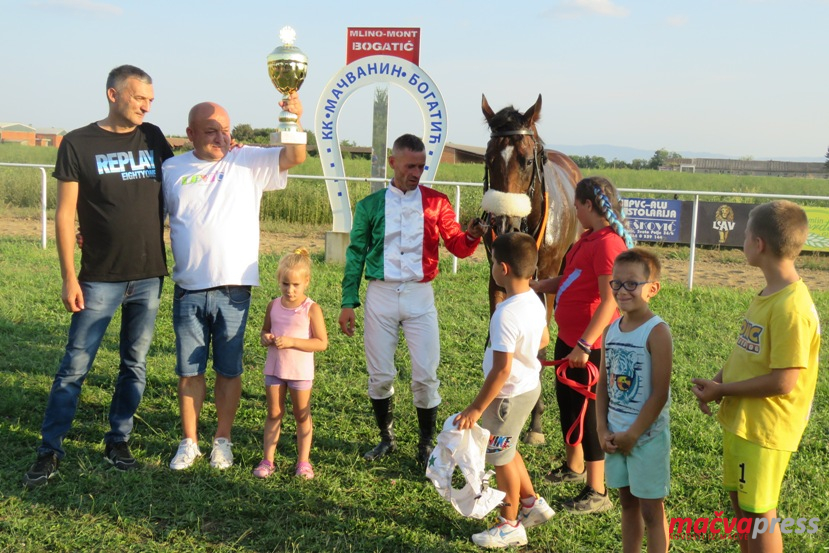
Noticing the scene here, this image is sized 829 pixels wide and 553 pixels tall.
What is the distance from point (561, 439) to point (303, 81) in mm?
2739

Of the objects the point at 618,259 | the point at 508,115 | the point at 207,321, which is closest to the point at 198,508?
the point at 207,321

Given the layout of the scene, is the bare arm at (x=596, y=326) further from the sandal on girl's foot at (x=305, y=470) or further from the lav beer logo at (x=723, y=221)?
the lav beer logo at (x=723, y=221)

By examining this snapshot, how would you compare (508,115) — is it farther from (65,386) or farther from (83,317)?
A: (65,386)

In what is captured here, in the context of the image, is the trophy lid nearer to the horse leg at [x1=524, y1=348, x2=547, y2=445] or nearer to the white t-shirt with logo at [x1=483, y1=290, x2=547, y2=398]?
the white t-shirt with logo at [x1=483, y1=290, x2=547, y2=398]

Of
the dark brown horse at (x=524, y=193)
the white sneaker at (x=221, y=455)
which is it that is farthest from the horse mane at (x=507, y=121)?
the white sneaker at (x=221, y=455)

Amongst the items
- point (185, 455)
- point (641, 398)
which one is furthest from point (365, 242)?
point (641, 398)

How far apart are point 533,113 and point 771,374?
2.43 metres

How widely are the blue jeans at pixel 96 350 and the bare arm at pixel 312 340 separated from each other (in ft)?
2.83

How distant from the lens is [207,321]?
13.0ft

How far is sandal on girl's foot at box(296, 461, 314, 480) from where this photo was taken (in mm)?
3867

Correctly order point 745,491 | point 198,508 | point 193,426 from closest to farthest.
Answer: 1. point 745,491
2. point 198,508
3. point 193,426

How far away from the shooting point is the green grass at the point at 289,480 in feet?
10.7

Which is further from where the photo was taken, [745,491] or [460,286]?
[460,286]

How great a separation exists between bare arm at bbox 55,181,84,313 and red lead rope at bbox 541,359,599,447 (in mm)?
2460
